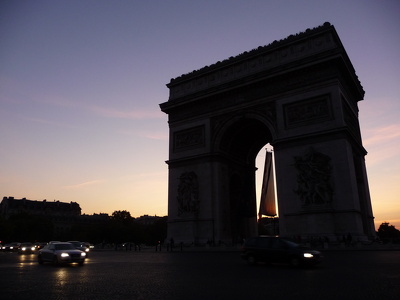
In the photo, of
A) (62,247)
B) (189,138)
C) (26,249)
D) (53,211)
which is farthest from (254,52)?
(53,211)

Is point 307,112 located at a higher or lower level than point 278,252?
higher

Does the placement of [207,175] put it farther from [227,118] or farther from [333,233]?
[333,233]

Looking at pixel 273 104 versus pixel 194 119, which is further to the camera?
pixel 194 119

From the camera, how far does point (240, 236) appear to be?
3488 cm

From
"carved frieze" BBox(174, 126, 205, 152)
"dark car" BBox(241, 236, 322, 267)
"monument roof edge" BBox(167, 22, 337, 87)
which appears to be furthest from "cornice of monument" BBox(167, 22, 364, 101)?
"dark car" BBox(241, 236, 322, 267)

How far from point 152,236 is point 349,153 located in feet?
284

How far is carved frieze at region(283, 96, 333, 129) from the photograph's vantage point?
2805cm

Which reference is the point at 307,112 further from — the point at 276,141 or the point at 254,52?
the point at 254,52

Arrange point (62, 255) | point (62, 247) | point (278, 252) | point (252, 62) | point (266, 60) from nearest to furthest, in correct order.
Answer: point (278, 252)
point (62, 255)
point (62, 247)
point (266, 60)
point (252, 62)

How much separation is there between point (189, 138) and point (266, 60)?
10898 millimetres

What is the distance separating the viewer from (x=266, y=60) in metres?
32.1

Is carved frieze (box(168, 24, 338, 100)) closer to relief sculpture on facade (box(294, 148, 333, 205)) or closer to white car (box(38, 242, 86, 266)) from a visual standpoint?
relief sculpture on facade (box(294, 148, 333, 205))

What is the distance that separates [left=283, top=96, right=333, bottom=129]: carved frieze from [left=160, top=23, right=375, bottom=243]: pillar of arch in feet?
0.28

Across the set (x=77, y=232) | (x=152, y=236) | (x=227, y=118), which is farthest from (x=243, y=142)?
(x=77, y=232)
